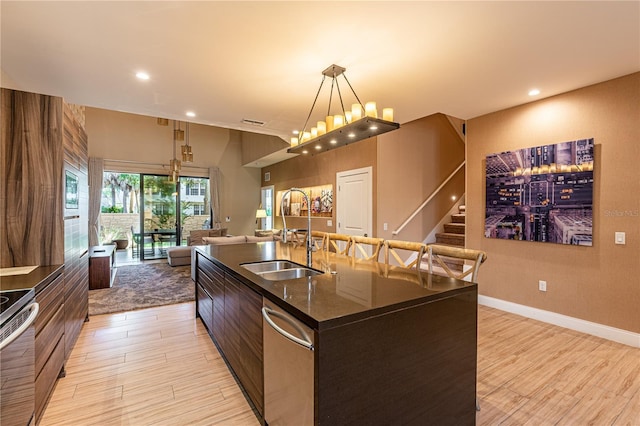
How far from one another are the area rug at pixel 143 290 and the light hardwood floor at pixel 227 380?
78cm

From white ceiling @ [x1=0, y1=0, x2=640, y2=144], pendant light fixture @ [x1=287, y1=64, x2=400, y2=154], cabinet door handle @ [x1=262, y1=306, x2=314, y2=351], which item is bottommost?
cabinet door handle @ [x1=262, y1=306, x2=314, y2=351]

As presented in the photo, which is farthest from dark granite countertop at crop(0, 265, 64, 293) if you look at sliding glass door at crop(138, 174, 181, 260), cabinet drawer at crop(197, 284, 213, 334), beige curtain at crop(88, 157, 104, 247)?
sliding glass door at crop(138, 174, 181, 260)

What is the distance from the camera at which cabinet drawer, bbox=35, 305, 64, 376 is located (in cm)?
181

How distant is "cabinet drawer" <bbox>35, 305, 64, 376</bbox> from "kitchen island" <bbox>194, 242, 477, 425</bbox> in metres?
1.17

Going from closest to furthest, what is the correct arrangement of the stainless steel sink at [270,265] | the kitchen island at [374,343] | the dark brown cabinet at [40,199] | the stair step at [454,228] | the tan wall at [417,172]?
the kitchen island at [374,343] → the dark brown cabinet at [40,199] → the stainless steel sink at [270,265] → the tan wall at [417,172] → the stair step at [454,228]

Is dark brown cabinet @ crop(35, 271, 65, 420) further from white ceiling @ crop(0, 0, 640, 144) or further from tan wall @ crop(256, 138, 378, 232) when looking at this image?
tan wall @ crop(256, 138, 378, 232)

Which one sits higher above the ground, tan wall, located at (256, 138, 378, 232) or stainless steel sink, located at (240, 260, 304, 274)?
tan wall, located at (256, 138, 378, 232)

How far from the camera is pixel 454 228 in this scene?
233 inches

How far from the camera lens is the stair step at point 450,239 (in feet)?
18.1

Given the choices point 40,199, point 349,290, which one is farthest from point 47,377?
point 349,290

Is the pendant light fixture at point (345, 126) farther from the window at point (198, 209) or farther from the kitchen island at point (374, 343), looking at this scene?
the window at point (198, 209)

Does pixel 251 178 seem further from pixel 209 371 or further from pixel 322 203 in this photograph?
pixel 209 371

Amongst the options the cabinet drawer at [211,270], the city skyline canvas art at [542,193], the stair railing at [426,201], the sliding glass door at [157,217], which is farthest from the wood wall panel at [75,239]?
the sliding glass door at [157,217]

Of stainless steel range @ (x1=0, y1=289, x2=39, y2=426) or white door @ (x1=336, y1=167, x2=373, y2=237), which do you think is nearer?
stainless steel range @ (x1=0, y1=289, x2=39, y2=426)
